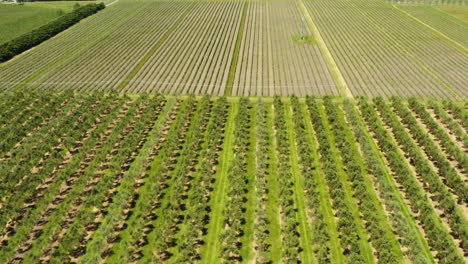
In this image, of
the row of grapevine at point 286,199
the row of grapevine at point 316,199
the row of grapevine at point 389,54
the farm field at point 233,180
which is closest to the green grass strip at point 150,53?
the farm field at point 233,180

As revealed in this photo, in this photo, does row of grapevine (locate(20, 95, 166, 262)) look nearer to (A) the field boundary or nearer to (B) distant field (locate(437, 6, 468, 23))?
(A) the field boundary

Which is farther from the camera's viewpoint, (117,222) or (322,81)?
(322,81)

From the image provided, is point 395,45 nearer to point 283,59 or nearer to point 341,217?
point 283,59

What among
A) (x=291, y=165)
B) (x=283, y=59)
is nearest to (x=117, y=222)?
(x=291, y=165)

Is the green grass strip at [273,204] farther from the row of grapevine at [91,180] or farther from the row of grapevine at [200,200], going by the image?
the row of grapevine at [91,180]

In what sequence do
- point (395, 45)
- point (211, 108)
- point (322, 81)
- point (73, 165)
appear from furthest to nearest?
point (395, 45)
point (322, 81)
point (211, 108)
point (73, 165)

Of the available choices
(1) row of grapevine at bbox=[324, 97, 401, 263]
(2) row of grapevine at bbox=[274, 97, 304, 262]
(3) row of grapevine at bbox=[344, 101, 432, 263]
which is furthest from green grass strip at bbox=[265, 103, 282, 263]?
(3) row of grapevine at bbox=[344, 101, 432, 263]

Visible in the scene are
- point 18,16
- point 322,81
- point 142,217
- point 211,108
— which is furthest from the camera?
point 18,16
